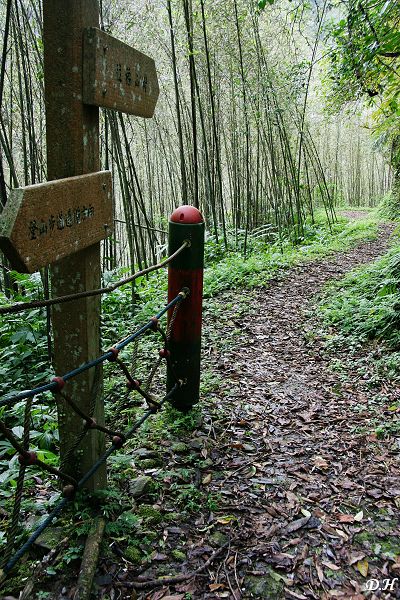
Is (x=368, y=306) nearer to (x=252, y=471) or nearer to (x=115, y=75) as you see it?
(x=252, y=471)

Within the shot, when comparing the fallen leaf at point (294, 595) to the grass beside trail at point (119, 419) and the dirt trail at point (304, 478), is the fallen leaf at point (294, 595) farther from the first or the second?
the grass beside trail at point (119, 419)

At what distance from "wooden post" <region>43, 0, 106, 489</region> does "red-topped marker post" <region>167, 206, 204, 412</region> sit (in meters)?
0.81

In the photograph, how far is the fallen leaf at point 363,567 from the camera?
1.60 metres

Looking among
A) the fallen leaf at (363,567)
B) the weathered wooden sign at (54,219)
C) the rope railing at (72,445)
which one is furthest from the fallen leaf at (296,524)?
the weathered wooden sign at (54,219)

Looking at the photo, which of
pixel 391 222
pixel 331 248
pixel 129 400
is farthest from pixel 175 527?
pixel 391 222

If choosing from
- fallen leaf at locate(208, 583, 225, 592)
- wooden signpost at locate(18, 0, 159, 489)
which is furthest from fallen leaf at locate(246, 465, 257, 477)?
wooden signpost at locate(18, 0, 159, 489)

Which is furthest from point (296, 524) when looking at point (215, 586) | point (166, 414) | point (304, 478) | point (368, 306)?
point (368, 306)

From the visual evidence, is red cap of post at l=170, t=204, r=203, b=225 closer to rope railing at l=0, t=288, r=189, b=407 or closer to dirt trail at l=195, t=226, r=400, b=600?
rope railing at l=0, t=288, r=189, b=407

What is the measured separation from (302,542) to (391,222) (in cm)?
1166

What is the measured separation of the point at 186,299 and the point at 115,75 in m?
1.22

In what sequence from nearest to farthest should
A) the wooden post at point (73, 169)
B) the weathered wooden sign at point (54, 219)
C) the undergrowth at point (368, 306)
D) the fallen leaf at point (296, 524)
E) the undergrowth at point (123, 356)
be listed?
the weathered wooden sign at point (54, 219) → the wooden post at point (73, 169) → the fallen leaf at point (296, 524) → the undergrowth at point (123, 356) → the undergrowth at point (368, 306)

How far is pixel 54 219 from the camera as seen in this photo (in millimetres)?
1204

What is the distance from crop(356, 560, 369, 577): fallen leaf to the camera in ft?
5.26

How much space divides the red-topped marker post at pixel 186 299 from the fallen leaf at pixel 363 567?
1.20 metres
